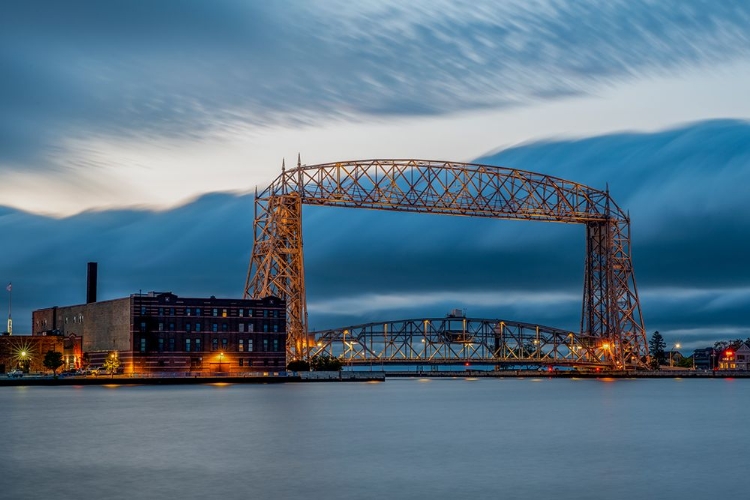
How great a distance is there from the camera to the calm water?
33.6 m

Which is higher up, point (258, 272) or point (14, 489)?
point (258, 272)

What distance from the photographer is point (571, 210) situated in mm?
115125

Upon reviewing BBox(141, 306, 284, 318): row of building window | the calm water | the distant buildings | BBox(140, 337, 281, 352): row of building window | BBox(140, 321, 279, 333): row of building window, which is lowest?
the calm water

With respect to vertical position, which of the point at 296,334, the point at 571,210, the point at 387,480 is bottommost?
the point at 387,480

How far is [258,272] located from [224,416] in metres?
43.8

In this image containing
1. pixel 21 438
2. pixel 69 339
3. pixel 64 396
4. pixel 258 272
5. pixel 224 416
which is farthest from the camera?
pixel 69 339

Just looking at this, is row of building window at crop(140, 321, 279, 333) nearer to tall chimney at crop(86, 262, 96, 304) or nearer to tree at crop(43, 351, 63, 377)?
tree at crop(43, 351, 63, 377)

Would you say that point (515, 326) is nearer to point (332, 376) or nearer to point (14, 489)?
point (332, 376)

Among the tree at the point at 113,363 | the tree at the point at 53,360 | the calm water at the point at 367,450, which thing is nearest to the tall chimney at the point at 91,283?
the tree at the point at 53,360

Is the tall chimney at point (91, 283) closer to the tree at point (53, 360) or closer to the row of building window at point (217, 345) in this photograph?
the tree at point (53, 360)

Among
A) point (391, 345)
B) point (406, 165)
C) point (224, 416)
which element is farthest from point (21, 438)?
point (391, 345)

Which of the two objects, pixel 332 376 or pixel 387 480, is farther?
pixel 332 376

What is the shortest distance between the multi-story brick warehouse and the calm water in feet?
117

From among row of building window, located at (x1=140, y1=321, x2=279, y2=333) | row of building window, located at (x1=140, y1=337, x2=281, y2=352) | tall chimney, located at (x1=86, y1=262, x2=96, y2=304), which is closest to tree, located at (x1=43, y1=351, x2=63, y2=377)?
tall chimney, located at (x1=86, y1=262, x2=96, y2=304)
